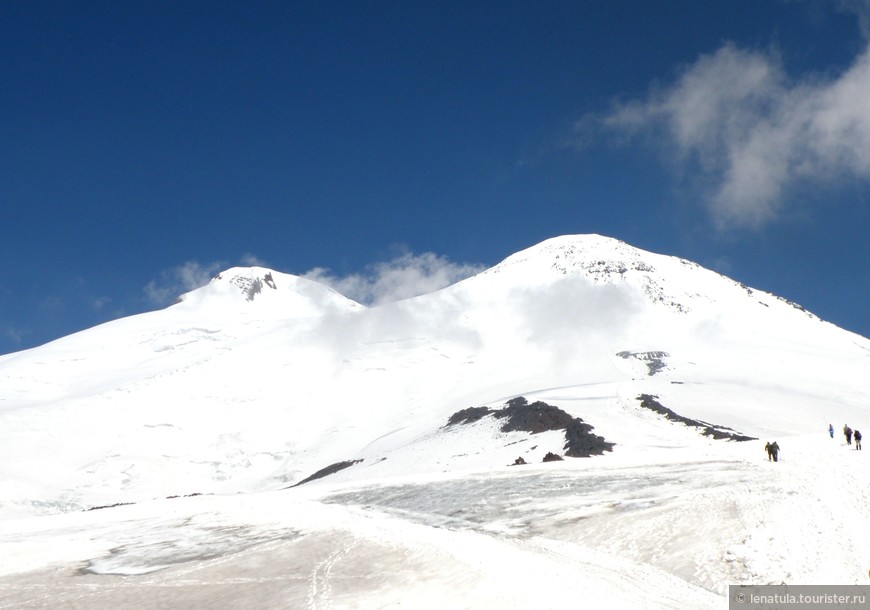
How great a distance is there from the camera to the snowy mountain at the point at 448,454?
20484mm

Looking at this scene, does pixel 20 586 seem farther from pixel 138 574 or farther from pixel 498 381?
pixel 498 381

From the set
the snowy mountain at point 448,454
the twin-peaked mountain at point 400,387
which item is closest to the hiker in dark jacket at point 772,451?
the snowy mountain at point 448,454

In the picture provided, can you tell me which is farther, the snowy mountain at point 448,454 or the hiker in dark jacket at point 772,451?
the hiker in dark jacket at point 772,451

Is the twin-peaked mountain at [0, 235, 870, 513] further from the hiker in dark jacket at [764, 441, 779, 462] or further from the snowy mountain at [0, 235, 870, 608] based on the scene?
the hiker in dark jacket at [764, 441, 779, 462]

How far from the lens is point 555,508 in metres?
28.3

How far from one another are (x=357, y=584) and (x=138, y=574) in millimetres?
7376

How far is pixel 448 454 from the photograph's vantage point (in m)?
65.4

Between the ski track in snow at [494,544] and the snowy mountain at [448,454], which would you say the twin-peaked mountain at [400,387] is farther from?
the ski track in snow at [494,544]

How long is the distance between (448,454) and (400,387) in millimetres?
67421

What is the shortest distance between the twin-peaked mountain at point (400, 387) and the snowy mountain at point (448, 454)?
62 centimetres

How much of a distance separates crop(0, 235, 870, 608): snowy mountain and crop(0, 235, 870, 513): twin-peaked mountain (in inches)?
24.4

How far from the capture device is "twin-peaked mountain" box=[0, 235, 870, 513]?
76.7 metres

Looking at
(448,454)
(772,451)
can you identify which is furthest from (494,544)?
(448,454)

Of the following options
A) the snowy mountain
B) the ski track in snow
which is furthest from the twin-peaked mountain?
the ski track in snow
